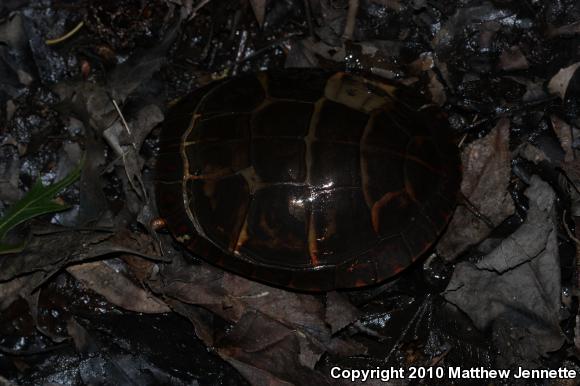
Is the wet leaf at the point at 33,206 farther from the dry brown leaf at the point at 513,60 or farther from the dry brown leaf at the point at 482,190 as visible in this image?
the dry brown leaf at the point at 513,60

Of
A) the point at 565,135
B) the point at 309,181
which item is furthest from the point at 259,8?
the point at 565,135

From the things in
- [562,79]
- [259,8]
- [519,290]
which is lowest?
[519,290]

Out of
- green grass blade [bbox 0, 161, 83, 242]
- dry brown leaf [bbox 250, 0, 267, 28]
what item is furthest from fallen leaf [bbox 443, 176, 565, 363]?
green grass blade [bbox 0, 161, 83, 242]

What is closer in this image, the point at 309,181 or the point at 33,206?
the point at 309,181

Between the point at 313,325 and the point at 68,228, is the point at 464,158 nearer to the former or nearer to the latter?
the point at 313,325

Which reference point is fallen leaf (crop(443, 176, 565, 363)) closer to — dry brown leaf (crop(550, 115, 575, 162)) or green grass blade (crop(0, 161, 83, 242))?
dry brown leaf (crop(550, 115, 575, 162))

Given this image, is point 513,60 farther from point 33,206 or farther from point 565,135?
point 33,206
